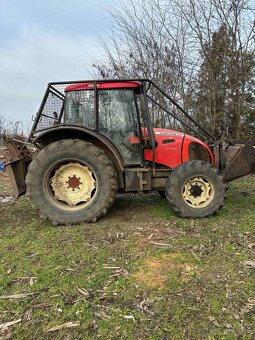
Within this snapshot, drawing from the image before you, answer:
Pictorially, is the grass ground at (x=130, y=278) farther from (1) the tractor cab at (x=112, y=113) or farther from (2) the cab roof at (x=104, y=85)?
(2) the cab roof at (x=104, y=85)

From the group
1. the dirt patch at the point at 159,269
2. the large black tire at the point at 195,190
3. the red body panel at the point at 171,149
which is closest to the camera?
the dirt patch at the point at 159,269

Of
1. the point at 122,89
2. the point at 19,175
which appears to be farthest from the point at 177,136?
the point at 19,175

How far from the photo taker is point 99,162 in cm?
486

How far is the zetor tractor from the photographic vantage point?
16.0ft

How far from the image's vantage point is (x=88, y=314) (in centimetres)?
271

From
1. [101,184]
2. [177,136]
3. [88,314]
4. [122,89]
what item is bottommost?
[88,314]

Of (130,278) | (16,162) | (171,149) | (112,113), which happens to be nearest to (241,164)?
(171,149)

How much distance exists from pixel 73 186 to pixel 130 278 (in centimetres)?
210

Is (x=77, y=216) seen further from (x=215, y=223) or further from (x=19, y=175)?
(x=215, y=223)

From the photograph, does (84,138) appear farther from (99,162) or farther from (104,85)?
(104,85)

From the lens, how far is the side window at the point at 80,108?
5027mm

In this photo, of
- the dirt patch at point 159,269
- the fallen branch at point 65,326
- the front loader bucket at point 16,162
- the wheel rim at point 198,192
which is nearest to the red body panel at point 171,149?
the wheel rim at point 198,192

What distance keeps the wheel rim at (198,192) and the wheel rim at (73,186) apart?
1.37m

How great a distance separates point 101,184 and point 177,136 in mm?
1457
